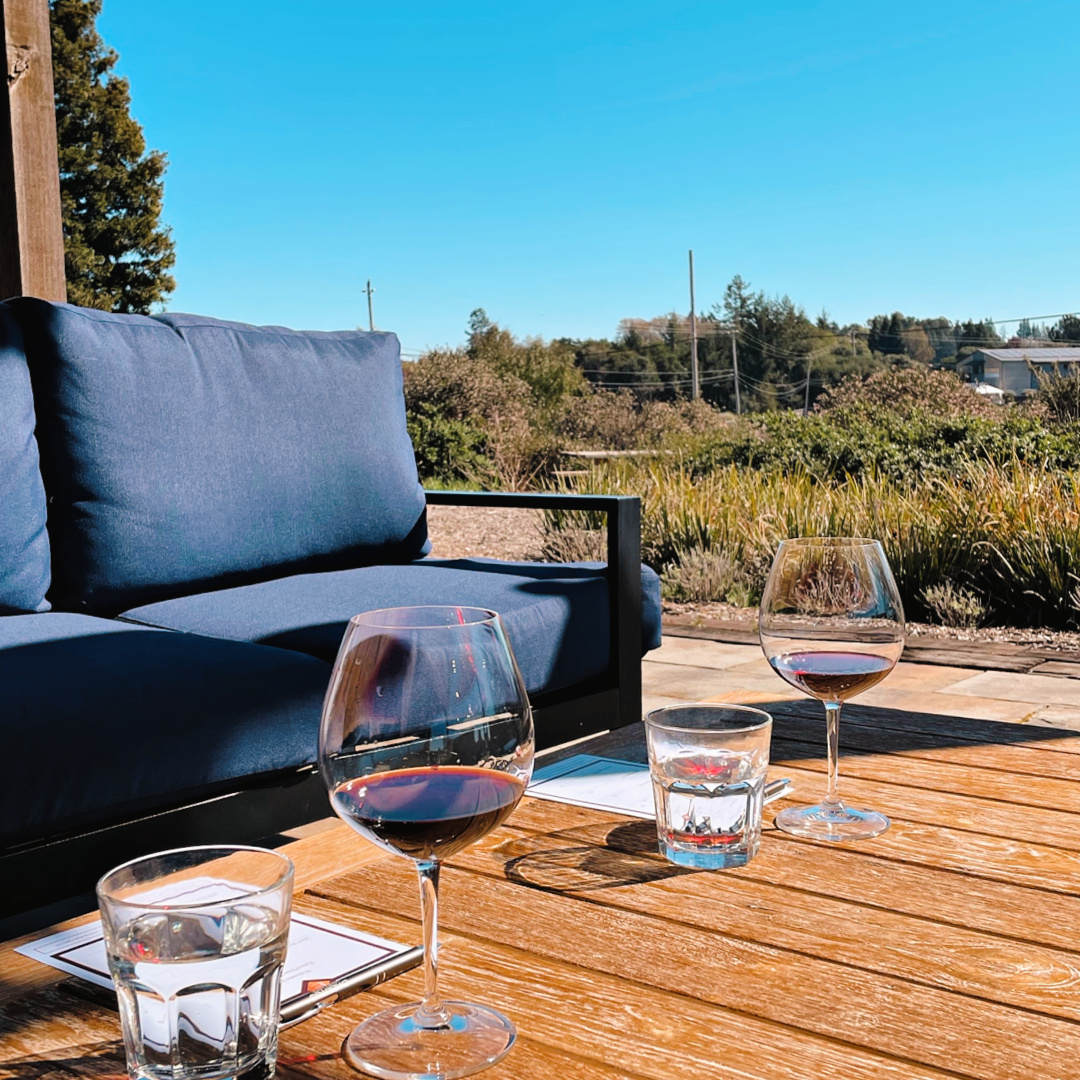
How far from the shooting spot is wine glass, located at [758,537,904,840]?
1.02 metres

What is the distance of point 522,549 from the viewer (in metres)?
7.74

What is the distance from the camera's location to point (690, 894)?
0.88m

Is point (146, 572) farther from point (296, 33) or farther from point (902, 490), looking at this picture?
point (296, 33)

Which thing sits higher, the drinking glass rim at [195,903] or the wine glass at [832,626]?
the wine glass at [832,626]

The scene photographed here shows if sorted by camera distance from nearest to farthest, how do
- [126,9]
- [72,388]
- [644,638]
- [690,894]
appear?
[690,894]
[72,388]
[644,638]
[126,9]

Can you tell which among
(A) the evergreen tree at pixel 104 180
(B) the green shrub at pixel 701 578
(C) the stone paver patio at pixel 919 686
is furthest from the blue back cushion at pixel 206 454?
(A) the evergreen tree at pixel 104 180

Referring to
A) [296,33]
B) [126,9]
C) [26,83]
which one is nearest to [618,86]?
[296,33]

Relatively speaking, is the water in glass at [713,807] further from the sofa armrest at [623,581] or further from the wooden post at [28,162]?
the wooden post at [28,162]

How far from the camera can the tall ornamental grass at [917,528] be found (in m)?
5.14

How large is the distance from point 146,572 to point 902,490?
6.09 meters

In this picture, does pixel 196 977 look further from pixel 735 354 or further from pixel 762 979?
pixel 735 354

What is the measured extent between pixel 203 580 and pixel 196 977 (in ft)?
6.72

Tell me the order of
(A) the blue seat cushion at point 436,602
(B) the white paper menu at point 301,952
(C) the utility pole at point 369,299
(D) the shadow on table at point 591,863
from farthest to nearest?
(C) the utility pole at point 369,299, (A) the blue seat cushion at point 436,602, (D) the shadow on table at point 591,863, (B) the white paper menu at point 301,952

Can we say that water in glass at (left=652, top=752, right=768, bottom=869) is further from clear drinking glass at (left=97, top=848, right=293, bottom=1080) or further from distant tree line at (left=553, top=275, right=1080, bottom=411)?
distant tree line at (left=553, top=275, right=1080, bottom=411)
